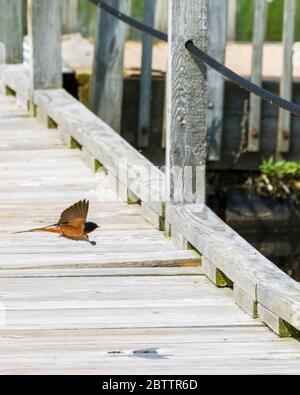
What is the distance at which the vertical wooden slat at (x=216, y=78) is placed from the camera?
7473mm

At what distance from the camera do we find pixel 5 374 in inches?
140

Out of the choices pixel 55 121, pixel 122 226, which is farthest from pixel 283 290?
pixel 55 121

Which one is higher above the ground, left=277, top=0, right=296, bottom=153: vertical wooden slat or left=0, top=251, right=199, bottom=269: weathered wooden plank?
left=277, top=0, right=296, bottom=153: vertical wooden slat

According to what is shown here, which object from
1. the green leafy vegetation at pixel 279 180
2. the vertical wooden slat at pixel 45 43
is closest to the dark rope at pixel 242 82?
the vertical wooden slat at pixel 45 43

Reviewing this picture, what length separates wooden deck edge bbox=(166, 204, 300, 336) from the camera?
3.94 m

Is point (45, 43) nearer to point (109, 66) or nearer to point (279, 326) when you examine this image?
point (109, 66)

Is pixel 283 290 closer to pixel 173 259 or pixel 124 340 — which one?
pixel 124 340

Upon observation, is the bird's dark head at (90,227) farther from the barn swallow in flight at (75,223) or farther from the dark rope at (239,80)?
the dark rope at (239,80)

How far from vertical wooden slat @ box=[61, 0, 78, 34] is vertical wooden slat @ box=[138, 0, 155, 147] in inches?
27.9

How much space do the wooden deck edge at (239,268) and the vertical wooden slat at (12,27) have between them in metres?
3.16

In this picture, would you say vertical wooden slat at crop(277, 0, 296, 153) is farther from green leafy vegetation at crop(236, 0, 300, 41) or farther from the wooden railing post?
green leafy vegetation at crop(236, 0, 300, 41)

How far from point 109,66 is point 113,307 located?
3629mm

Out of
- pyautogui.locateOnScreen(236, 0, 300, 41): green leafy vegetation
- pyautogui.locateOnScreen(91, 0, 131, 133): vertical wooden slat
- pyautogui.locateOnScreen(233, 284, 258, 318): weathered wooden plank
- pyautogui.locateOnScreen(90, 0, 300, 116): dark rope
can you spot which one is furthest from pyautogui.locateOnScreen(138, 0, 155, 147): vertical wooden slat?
pyautogui.locateOnScreen(233, 284, 258, 318): weathered wooden plank

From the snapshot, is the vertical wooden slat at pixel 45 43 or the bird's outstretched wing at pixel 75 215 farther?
the vertical wooden slat at pixel 45 43
